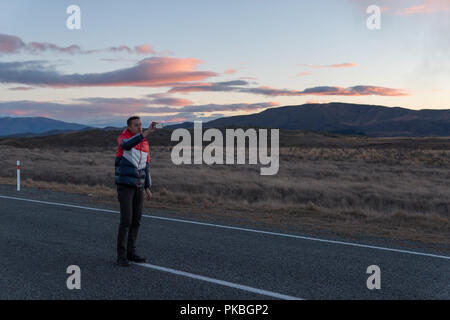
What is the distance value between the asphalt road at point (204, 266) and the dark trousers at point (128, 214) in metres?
0.29

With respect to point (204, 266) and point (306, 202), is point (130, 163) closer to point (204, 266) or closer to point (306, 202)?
point (204, 266)

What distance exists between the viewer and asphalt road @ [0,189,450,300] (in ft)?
17.7

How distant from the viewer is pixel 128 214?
21.2ft

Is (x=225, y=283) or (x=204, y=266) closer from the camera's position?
(x=225, y=283)

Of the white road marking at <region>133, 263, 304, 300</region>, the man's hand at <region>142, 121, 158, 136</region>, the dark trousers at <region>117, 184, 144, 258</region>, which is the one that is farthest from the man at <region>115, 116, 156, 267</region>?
the white road marking at <region>133, 263, 304, 300</region>

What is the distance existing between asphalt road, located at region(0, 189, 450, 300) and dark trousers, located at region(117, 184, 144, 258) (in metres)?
0.29

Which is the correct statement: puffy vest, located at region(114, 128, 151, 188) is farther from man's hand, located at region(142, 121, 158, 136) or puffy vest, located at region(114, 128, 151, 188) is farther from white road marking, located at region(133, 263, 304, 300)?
white road marking, located at region(133, 263, 304, 300)

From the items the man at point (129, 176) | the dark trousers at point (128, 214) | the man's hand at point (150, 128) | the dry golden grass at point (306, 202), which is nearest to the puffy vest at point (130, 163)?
the man at point (129, 176)

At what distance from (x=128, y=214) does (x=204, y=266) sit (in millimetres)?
1275

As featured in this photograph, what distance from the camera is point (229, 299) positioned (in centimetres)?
514

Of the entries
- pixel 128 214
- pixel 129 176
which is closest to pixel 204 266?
pixel 128 214
